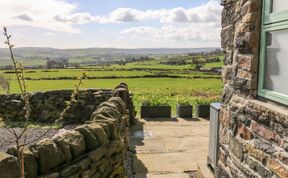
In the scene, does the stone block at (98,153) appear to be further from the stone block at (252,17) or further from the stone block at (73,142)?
the stone block at (252,17)

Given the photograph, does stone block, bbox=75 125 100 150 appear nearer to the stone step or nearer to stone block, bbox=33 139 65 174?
stone block, bbox=33 139 65 174

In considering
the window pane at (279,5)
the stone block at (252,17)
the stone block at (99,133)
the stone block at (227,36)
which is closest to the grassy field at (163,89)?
the stone block at (99,133)

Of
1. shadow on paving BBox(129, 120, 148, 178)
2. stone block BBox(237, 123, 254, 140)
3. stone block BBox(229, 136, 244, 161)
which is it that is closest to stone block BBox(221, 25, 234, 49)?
stone block BBox(237, 123, 254, 140)

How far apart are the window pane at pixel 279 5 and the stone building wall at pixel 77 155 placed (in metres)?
2.59

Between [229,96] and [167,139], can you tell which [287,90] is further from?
[167,139]

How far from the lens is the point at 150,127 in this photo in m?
10.7

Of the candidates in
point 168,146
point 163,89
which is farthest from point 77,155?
point 163,89

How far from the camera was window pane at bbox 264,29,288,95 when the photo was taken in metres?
3.10

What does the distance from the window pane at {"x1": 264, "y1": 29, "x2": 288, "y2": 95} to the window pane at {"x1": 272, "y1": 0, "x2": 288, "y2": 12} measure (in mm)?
208

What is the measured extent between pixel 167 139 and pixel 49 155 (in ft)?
19.7

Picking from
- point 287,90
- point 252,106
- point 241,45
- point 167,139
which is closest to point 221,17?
point 241,45

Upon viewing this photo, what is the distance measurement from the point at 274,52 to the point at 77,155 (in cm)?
246

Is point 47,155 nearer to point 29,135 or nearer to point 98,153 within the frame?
point 98,153

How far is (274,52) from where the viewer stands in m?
3.29
